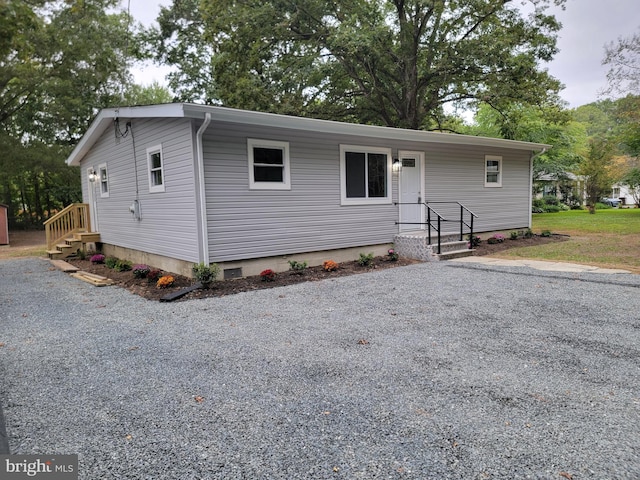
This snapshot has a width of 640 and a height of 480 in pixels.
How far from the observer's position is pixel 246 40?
13250mm

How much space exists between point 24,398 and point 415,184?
8.56m

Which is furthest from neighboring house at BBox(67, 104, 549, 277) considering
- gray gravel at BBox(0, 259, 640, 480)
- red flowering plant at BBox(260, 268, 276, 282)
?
gray gravel at BBox(0, 259, 640, 480)

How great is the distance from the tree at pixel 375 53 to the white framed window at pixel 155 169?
20.0 feet

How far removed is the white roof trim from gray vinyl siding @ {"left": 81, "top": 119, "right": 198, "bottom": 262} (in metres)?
0.31

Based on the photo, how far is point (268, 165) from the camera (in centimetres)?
733

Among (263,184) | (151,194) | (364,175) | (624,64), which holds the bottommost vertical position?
(151,194)

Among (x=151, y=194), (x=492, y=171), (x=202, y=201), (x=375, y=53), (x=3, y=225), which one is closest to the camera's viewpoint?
(x=202, y=201)

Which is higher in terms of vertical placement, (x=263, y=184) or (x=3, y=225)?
(x=263, y=184)

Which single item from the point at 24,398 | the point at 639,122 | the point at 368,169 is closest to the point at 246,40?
the point at 368,169

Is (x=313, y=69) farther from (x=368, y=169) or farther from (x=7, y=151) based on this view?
(x=7, y=151)

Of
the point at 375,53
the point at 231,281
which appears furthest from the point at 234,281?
the point at 375,53

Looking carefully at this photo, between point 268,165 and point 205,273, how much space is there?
237 centimetres

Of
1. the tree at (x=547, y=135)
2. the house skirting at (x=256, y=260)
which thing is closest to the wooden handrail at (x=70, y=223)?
the house skirting at (x=256, y=260)

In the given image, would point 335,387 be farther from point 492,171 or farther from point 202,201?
point 492,171
